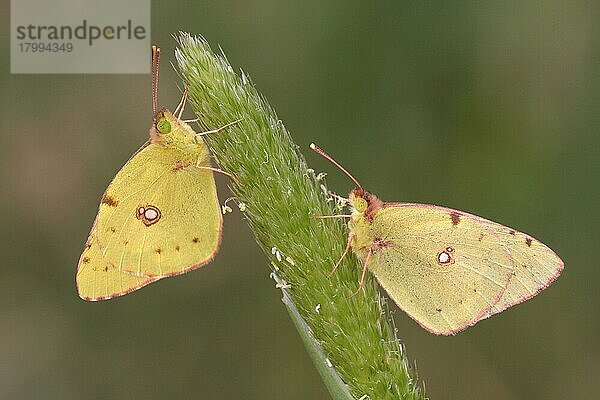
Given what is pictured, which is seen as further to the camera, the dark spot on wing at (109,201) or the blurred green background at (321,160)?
the blurred green background at (321,160)

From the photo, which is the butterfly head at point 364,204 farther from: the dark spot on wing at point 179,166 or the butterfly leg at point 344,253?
the dark spot on wing at point 179,166

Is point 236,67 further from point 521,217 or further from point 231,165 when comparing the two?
point 231,165

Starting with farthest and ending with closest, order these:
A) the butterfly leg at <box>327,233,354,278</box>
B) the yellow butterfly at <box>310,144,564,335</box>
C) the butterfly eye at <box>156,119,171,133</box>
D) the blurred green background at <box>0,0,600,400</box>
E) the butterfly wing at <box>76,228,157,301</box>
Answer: the blurred green background at <box>0,0,600,400</box> < the butterfly eye at <box>156,119,171,133</box> < the butterfly wing at <box>76,228,157,301</box> < the yellow butterfly at <box>310,144,564,335</box> < the butterfly leg at <box>327,233,354,278</box>

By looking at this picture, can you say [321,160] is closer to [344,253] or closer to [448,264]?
[448,264]

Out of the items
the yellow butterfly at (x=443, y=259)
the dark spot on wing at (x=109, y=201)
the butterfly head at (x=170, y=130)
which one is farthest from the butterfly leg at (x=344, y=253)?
the dark spot on wing at (x=109, y=201)

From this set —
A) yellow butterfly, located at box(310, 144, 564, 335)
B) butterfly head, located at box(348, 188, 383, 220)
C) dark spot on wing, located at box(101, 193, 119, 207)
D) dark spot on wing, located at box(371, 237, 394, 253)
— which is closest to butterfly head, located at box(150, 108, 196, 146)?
dark spot on wing, located at box(101, 193, 119, 207)

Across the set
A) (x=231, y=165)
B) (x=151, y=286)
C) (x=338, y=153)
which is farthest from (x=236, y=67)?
(x=231, y=165)

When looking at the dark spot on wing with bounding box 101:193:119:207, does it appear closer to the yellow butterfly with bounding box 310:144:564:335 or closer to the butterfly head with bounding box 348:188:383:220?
the yellow butterfly with bounding box 310:144:564:335
